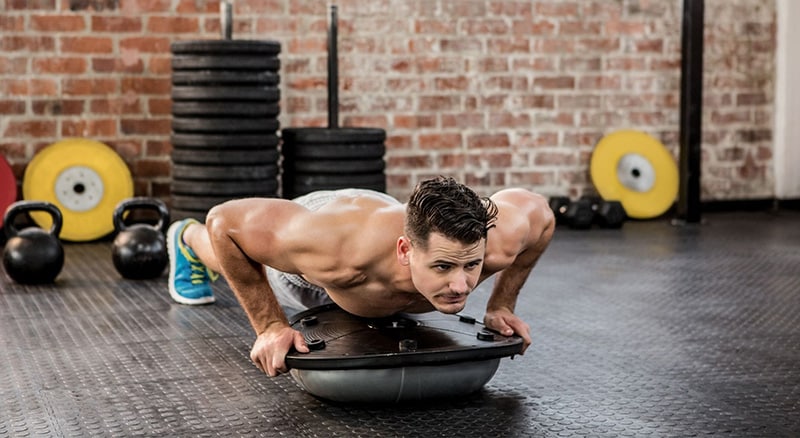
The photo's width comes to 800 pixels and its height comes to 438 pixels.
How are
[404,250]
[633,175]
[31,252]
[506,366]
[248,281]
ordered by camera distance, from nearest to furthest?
1. [404,250]
2. [248,281]
3. [506,366]
4. [31,252]
5. [633,175]

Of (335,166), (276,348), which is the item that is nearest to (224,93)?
(335,166)

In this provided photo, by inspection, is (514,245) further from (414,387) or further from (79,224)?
(79,224)

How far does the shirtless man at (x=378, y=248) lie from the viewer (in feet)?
7.96

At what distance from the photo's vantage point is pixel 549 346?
3439 millimetres

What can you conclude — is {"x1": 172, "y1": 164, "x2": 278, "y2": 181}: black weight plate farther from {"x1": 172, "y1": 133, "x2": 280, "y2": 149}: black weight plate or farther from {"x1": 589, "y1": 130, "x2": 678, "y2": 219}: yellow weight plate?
{"x1": 589, "y1": 130, "x2": 678, "y2": 219}: yellow weight plate

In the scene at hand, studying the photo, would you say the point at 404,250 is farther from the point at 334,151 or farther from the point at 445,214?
the point at 334,151

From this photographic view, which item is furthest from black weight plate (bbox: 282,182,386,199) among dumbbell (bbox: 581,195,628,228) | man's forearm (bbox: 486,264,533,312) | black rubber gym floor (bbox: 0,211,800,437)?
man's forearm (bbox: 486,264,533,312)

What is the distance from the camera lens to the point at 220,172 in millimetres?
5652

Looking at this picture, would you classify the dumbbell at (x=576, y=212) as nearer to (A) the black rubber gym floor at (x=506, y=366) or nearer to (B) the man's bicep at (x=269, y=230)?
(A) the black rubber gym floor at (x=506, y=366)

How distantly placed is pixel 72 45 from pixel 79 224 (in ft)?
3.24

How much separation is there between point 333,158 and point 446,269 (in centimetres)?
335

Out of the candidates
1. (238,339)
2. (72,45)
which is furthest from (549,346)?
(72,45)

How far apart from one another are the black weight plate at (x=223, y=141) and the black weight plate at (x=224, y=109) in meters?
0.11

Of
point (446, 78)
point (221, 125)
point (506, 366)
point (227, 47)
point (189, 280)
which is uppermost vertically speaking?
point (227, 47)
